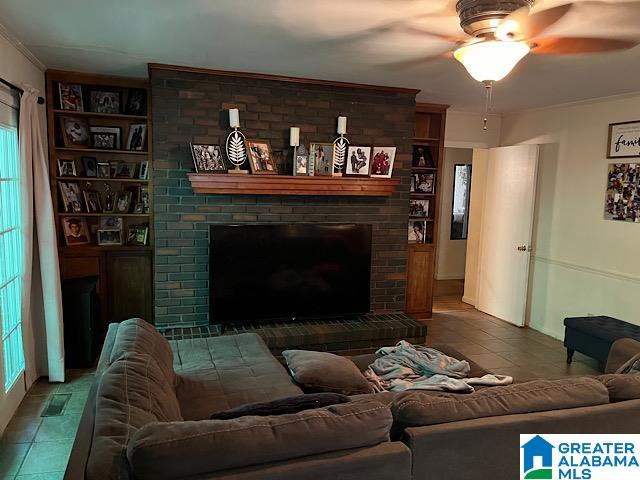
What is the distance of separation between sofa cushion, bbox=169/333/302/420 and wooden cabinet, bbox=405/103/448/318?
2611mm

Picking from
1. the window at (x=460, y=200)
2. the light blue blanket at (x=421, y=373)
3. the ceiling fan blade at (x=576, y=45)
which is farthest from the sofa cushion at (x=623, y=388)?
the window at (x=460, y=200)

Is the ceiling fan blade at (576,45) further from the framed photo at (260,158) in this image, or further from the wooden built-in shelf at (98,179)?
the wooden built-in shelf at (98,179)

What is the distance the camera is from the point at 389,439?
1701mm

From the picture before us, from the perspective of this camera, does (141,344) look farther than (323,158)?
No

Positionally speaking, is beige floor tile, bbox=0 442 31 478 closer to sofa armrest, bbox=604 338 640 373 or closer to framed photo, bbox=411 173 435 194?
sofa armrest, bbox=604 338 640 373

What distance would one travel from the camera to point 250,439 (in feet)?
4.78

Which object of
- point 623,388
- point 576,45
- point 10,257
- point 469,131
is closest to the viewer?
point 623,388

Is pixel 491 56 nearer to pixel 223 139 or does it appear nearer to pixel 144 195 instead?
pixel 223 139

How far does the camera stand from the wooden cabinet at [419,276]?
215 inches

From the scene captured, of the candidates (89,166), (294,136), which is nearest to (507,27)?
(294,136)

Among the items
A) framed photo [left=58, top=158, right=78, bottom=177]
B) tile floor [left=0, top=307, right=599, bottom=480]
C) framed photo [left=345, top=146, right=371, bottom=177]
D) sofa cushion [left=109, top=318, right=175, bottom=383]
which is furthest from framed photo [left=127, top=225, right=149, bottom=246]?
sofa cushion [left=109, top=318, right=175, bottom=383]

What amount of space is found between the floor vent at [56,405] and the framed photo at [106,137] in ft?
6.97

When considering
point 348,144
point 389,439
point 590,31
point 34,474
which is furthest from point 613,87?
point 34,474

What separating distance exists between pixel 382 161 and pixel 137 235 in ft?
7.88
